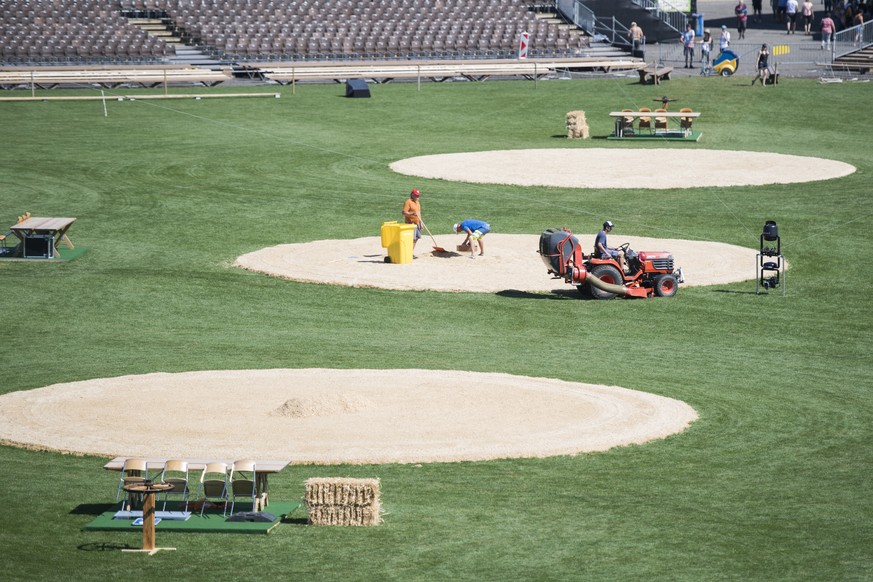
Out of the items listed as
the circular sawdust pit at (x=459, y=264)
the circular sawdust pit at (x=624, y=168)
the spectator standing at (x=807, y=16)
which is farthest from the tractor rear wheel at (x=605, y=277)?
the spectator standing at (x=807, y=16)

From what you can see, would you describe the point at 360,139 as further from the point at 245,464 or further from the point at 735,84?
the point at 245,464

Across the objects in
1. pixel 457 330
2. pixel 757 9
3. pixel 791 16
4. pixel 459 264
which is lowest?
pixel 457 330

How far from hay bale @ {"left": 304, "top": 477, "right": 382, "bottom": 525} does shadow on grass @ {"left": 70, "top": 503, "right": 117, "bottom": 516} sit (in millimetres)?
2537

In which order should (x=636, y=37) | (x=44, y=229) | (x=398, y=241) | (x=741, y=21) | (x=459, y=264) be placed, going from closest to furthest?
1. (x=398, y=241)
2. (x=459, y=264)
3. (x=44, y=229)
4. (x=636, y=37)
5. (x=741, y=21)

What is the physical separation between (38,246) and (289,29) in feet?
130

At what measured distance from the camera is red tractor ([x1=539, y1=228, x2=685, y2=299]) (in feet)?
94.4

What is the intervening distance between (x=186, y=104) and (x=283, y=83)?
26.7 feet

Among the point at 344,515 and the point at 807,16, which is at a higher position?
the point at 807,16

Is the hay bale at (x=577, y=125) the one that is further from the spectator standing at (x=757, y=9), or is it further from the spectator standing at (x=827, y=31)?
the spectator standing at (x=757, y=9)

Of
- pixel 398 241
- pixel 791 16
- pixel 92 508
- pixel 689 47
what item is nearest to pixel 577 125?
pixel 689 47

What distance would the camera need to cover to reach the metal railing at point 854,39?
71688mm

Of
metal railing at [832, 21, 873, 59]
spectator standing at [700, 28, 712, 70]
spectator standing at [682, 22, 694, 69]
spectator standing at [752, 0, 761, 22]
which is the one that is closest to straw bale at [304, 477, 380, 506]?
spectator standing at [700, 28, 712, 70]

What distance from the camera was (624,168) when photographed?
48.5 metres

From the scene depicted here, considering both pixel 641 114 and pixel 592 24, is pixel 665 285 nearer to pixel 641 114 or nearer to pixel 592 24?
pixel 641 114
